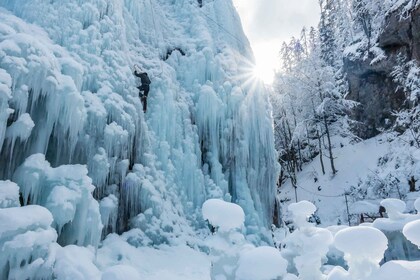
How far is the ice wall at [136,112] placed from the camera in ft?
19.8

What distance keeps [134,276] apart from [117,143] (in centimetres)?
528

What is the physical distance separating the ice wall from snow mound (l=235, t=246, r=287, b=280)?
10.3 feet

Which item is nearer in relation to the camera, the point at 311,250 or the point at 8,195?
the point at 8,195

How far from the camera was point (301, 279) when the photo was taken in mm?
5168

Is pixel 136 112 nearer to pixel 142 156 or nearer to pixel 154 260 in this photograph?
pixel 142 156

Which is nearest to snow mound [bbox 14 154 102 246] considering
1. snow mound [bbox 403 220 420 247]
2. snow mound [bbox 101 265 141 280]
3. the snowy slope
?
the snowy slope

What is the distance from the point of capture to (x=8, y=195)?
16.0ft

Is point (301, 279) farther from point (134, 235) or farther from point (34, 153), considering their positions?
point (34, 153)

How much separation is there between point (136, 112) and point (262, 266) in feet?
19.5

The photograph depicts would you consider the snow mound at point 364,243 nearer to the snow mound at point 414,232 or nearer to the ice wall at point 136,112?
the snow mound at point 414,232

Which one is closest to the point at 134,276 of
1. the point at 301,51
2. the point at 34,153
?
the point at 34,153

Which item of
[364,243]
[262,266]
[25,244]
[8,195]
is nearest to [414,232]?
[364,243]

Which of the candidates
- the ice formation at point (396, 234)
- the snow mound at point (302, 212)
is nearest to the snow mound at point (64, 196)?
the snow mound at point (302, 212)

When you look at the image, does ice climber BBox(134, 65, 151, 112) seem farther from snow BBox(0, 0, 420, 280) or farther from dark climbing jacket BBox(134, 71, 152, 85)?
snow BBox(0, 0, 420, 280)
